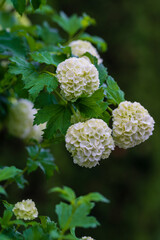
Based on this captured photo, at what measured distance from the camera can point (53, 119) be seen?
876mm

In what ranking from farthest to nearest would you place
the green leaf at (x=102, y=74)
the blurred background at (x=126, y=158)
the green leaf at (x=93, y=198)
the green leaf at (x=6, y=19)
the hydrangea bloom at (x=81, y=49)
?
the blurred background at (x=126, y=158)
the green leaf at (x=6, y=19)
the hydrangea bloom at (x=81, y=49)
the green leaf at (x=102, y=74)
the green leaf at (x=93, y=198)

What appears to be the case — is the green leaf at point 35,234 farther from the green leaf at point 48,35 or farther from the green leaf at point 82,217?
the green leaf at point 48,35

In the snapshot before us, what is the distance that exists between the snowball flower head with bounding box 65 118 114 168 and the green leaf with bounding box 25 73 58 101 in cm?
11

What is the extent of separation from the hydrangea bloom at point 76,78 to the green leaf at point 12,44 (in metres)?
0.36

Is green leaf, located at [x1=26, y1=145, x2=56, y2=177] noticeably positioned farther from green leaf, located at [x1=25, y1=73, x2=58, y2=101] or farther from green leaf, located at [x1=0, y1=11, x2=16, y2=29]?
green leaf, located at [x1=0, y1=11, x2=16, y2=29]

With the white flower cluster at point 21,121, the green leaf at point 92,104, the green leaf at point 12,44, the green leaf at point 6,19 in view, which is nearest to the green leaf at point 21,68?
the green leaf at point 92,104

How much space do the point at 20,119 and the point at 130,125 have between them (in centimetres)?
66

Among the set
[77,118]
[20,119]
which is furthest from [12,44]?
[77,118]

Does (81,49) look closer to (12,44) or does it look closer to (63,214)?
(12,44)

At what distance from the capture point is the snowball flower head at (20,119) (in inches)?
56.1

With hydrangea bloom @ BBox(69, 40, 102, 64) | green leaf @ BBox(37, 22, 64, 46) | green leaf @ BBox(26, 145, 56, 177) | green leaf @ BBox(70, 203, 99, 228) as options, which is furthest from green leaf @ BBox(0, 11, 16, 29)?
green leaf @ BBox(70, 203, 99, 228)

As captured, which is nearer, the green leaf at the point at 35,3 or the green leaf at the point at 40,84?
the green leaf at the point at 40,84

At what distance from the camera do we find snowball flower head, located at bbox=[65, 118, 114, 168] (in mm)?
819

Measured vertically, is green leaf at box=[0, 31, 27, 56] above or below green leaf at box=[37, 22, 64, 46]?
below
